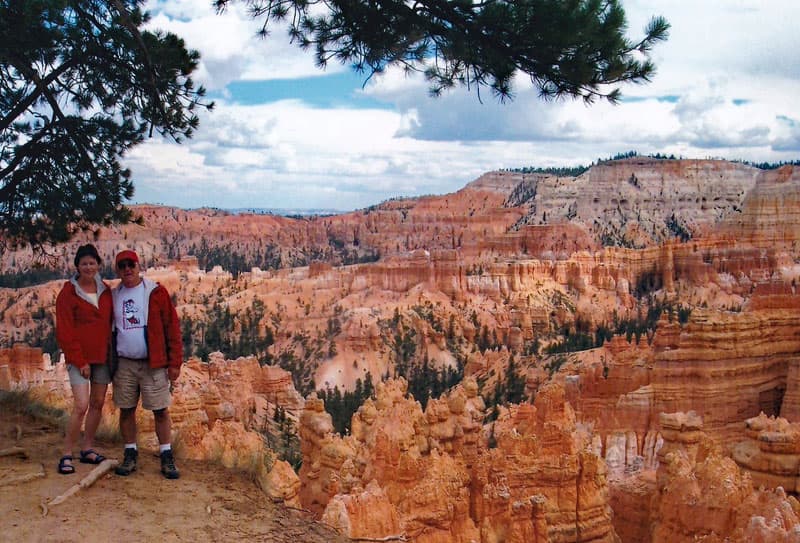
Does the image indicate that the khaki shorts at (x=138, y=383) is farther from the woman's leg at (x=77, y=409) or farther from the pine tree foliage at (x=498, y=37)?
the pine tree foliage at (x=498, y=37)

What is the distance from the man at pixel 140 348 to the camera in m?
5.47

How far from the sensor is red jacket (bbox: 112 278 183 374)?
5488mm

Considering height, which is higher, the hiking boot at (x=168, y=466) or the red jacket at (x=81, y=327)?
the red jacket at (x=81, y=327)

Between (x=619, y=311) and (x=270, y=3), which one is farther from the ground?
(x=270, y=3)

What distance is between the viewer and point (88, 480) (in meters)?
5.22

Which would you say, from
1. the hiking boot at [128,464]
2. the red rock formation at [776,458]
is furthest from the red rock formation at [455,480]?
the hiking boot at [128,464]

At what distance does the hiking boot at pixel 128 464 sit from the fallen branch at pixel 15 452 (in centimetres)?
85

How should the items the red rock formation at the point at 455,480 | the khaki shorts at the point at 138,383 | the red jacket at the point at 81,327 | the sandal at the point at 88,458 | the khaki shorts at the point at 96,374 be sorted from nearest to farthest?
the red jacket at the point at 81,327, the khaki shorts at the point at 96,374, the khaki shorts at the point at 138,383, the sandal at the point at 88,458, the red rock formation at the point at 455,480

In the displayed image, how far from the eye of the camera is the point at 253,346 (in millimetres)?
44906

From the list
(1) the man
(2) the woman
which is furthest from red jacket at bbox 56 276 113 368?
(1) the man

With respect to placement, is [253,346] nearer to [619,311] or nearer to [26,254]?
[619,311]

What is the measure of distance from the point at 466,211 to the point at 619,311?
6442 cm

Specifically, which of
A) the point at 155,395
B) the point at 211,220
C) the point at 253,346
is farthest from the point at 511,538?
the point at 211,220

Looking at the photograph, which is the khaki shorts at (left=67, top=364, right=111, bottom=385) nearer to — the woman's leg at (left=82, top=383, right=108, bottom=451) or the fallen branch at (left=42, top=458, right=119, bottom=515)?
the woman's leg at (left=82, top=383, right=108, bottom=451)
